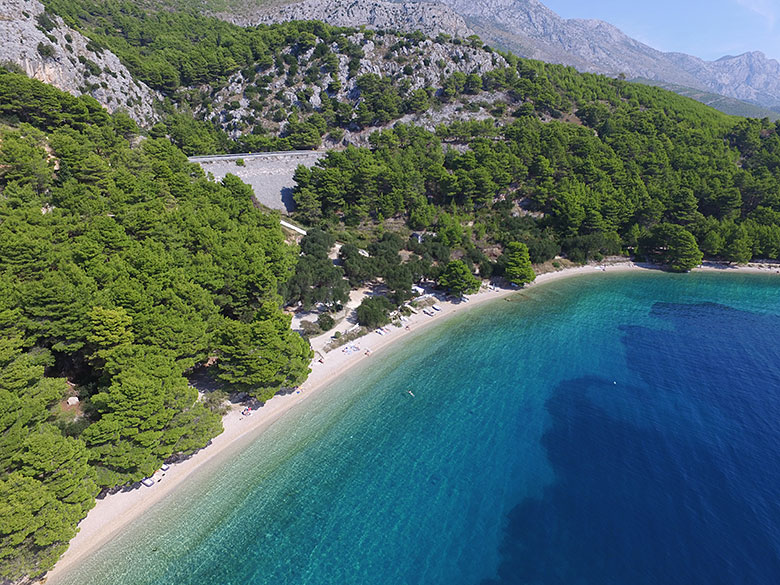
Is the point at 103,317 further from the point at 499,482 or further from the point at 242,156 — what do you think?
the point at 242,156

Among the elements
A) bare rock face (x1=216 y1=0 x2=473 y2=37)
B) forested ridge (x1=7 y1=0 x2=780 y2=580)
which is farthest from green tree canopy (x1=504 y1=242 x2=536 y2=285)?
bare rock face (x1=216 y1=0 x2=473 y2=37)

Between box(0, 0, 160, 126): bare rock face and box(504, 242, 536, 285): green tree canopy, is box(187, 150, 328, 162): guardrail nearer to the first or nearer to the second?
box(0, 0, 160, 126): bare rock face

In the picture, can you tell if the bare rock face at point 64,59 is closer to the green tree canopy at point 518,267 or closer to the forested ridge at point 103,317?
the forested ridge at point 103,317

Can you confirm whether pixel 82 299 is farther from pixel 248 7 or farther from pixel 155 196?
pixel 248 7

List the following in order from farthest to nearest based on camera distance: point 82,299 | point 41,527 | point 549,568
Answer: point 82,299 < point 549,568 < point 41,527

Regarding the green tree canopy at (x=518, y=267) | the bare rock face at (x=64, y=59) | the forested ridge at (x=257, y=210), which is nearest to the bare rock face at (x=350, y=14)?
the forested ridge at (x=257, y=210)

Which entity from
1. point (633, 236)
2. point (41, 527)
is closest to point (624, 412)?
point (41, 527)
